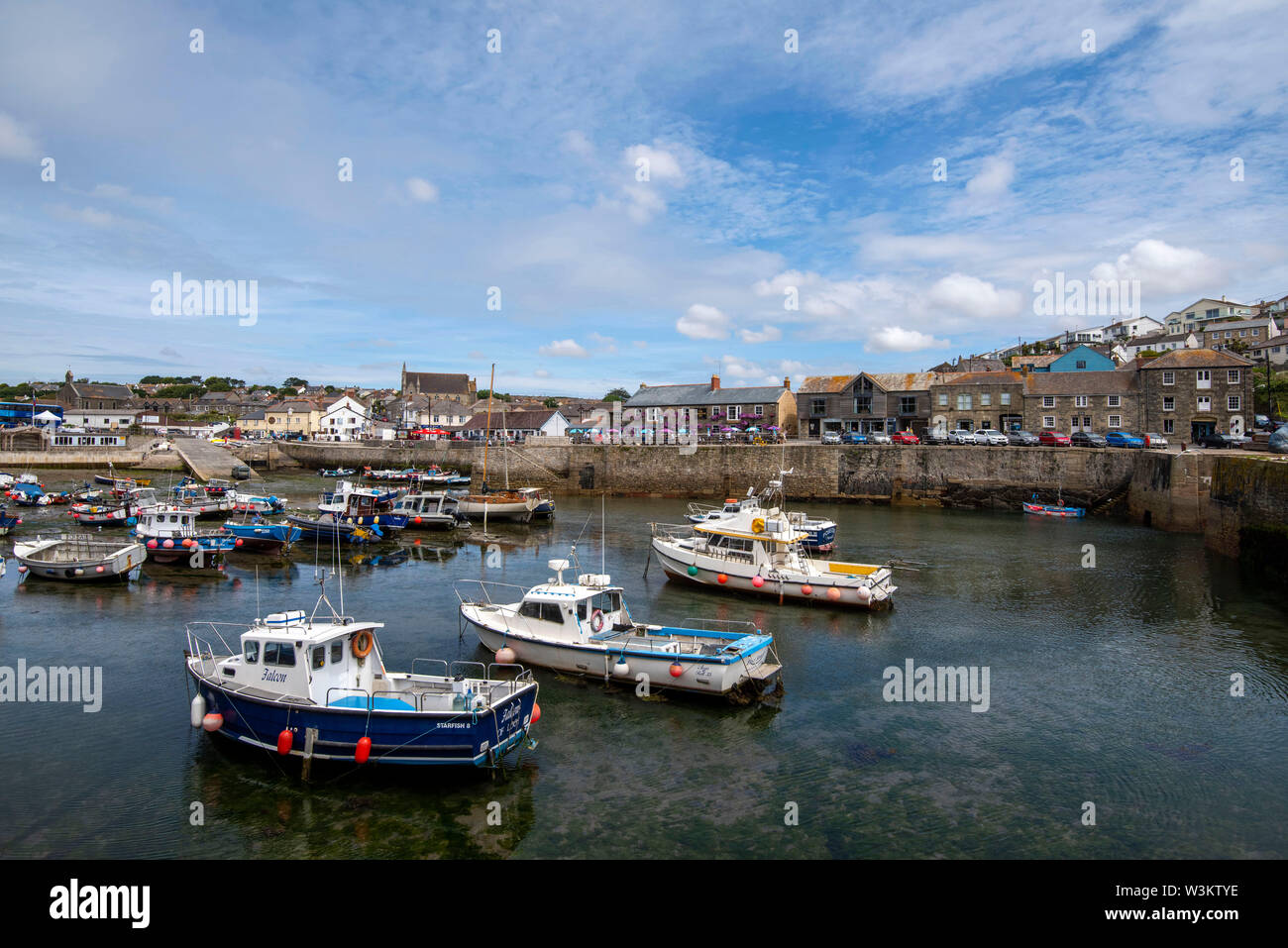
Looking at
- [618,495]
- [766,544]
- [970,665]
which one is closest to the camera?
[970,665]

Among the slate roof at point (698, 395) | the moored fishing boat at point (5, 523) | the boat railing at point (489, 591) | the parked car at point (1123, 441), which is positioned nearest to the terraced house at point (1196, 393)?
the parked car at point (1123, 441)

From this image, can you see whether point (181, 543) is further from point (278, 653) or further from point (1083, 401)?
point (1083, 401)

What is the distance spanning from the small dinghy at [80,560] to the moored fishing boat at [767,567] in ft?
61.4

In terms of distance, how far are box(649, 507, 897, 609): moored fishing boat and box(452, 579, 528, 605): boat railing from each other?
5639 millimetres

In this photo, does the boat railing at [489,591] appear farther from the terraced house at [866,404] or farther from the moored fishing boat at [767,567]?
the terraced house at [866,404]

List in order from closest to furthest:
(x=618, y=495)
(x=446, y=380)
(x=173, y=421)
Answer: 1. (x=618, y=495)
2. (x=173, y=421)
3. (x=446, y=380)

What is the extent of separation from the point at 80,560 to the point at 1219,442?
57315mm

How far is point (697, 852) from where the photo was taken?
405 inches

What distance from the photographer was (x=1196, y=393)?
50.1 meters

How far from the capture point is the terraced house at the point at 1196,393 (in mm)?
48688

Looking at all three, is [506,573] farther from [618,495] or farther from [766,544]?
[618,495]

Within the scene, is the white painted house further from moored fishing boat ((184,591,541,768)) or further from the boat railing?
moored fishing boat ((184,591,541,768))

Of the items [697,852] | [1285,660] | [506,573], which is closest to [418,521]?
[506,573]
